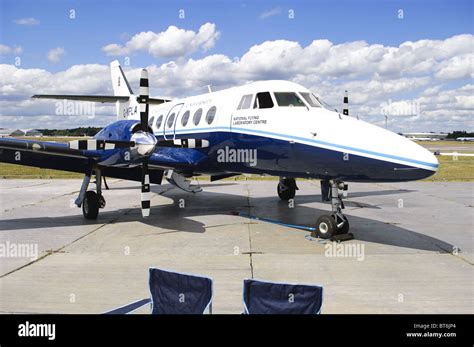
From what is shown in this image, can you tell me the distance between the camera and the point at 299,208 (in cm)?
1598

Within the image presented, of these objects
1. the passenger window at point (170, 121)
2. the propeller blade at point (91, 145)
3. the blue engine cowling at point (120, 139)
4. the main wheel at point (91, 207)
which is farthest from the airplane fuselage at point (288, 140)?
the main wheel at point (91, 207)

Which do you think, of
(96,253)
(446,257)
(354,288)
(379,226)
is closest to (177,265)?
(96,253)

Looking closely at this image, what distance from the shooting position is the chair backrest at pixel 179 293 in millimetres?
4543

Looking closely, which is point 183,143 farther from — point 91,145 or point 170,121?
point 170,121

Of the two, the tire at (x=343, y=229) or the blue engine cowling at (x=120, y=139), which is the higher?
the blue engine cowling at (x=120, y=139)

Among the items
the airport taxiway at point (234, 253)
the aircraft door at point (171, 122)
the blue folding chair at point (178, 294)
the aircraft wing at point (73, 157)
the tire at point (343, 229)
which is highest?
the aircraft door at point (171, 122)

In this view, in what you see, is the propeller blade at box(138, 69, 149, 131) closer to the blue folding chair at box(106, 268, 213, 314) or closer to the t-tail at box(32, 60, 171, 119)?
the t-tail at box(32, 60, 171, 119)

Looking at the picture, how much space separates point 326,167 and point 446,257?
10.2ft

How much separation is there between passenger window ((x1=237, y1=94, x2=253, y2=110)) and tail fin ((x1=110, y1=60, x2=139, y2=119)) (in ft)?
32.1

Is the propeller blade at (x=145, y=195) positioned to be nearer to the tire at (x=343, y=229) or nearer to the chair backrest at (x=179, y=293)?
the tire at (x=343, y=229)

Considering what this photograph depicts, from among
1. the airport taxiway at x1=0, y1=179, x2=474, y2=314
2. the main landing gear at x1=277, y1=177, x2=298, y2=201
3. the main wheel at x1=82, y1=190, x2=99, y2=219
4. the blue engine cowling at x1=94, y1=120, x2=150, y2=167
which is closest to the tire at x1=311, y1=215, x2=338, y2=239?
the airport taxiway at x1=0, y1=179, x2=474, y2=314

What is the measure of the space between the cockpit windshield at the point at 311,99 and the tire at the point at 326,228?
2.84 m

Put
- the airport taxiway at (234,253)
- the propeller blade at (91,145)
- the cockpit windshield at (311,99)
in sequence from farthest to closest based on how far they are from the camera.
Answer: the propeller blade at (91,145), the cockpit windshield at (311,99), the airport taxiway at (234,253)
